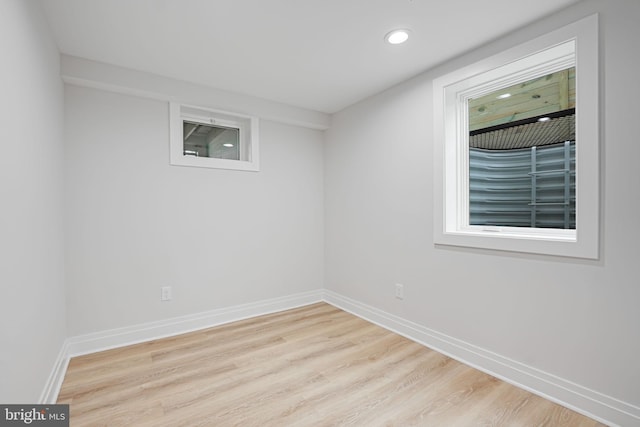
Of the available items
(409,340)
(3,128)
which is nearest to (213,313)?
(409,340)

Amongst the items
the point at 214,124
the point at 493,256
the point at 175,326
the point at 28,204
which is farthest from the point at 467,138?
the point at 175,326

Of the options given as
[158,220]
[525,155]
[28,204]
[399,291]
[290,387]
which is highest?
[525,155]

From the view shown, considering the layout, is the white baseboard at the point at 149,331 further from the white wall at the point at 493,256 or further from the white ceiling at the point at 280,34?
the white ceiling at the point at 280,34

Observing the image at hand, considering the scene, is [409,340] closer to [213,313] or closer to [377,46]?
[213,313]

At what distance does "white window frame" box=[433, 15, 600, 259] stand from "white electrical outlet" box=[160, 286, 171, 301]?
2441 millimetres

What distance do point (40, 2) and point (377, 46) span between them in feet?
6.81

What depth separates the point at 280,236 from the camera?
11.6 feet

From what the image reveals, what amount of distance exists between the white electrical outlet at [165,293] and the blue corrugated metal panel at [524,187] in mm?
2759

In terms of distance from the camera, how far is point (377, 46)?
2.24 m

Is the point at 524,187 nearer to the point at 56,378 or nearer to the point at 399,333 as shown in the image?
the point at 399,333

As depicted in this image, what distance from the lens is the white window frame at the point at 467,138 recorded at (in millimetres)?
1708

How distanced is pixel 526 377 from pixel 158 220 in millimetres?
3101

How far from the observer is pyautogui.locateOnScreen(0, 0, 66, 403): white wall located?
1219mm

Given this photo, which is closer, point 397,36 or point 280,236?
point 397,36
